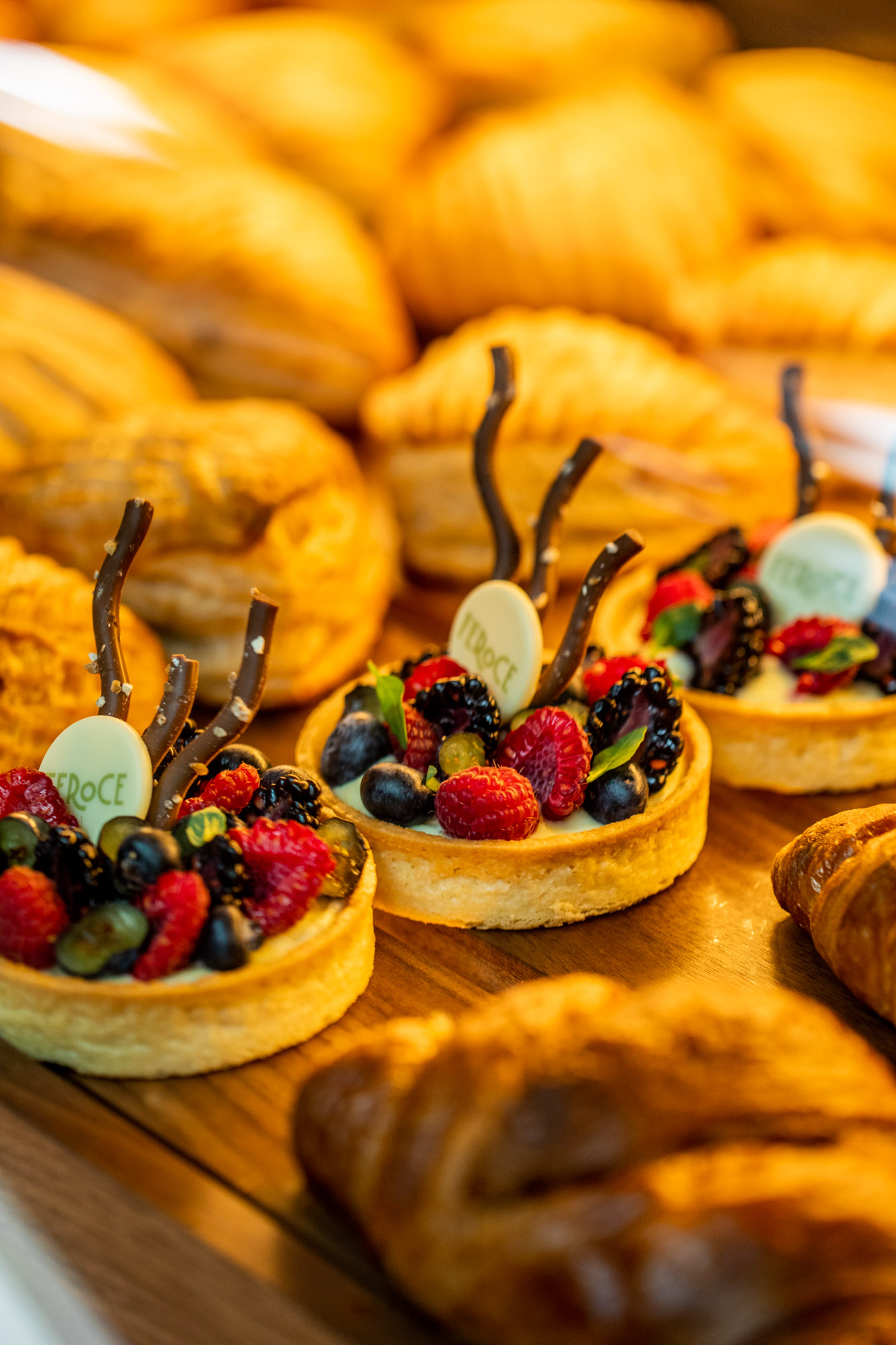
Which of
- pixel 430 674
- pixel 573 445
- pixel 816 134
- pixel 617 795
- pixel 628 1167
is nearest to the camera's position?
pixel 628 1167

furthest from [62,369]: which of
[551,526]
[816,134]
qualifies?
[816,134]

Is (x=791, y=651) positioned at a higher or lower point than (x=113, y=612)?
lower

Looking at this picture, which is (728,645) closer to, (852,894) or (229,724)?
(852,894)

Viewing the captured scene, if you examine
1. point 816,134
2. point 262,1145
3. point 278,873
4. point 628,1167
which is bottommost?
point 262,1145

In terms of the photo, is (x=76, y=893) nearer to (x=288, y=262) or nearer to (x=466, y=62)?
(x=288, y=262)

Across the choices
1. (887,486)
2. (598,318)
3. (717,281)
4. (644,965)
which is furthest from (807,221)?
(644,965)

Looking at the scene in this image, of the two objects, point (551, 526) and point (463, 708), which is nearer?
point (463, 708)

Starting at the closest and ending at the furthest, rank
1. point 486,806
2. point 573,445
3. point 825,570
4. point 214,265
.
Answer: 1. point 486,806
2. point 825,570
3. point 573,445
4. point 214,265
